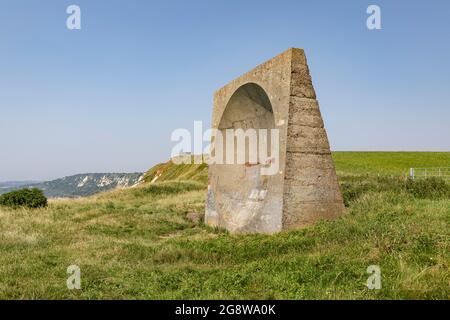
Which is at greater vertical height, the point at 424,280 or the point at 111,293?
the point at 424,280

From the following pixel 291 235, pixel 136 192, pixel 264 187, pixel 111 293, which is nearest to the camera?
pixel 111 293

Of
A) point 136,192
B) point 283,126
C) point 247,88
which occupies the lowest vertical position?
point 136,192

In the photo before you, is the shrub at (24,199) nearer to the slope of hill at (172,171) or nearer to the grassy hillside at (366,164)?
the grassy hillside at (366,164)

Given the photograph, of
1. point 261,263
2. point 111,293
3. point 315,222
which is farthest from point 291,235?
point 111,293

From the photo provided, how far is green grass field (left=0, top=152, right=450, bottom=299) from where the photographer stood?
599 cm

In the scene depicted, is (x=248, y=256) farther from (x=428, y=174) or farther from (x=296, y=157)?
(x=428, y=174)

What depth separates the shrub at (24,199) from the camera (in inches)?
794

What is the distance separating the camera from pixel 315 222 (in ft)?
37.5

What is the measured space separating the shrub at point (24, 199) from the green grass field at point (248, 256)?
455cm

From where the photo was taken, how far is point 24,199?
20.5 meters

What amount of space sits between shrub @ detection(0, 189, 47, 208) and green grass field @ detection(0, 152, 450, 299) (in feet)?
14.9

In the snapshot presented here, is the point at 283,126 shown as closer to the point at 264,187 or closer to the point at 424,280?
the point at 264,187
